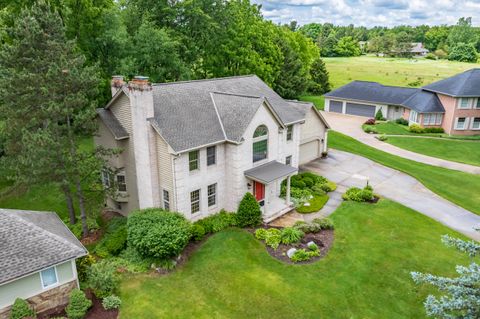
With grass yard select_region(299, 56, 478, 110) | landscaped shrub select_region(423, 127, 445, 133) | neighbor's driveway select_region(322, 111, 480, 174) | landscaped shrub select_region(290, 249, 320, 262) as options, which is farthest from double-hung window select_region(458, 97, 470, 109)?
landscaped shrub select_region(290, 249, 320, 262)

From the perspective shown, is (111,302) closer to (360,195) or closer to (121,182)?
(121,182)

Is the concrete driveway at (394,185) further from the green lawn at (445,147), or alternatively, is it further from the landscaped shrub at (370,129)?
the landscaped shrub at (370,129)

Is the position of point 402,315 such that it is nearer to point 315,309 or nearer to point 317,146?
point 315,309

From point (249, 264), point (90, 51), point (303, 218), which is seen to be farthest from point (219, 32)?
point (249, 264)

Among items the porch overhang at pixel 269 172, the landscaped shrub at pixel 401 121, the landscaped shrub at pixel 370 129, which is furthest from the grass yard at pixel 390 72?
the porch overhang at pixel 269 172

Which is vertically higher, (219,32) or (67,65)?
(219,32)

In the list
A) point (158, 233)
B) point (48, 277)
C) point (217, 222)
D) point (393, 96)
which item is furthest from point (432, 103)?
point (48, 277)

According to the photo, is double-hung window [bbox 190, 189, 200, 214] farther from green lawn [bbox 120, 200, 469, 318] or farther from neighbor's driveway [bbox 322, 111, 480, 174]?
neighbor's driveway [bbox 322, 111, 480, 174]
